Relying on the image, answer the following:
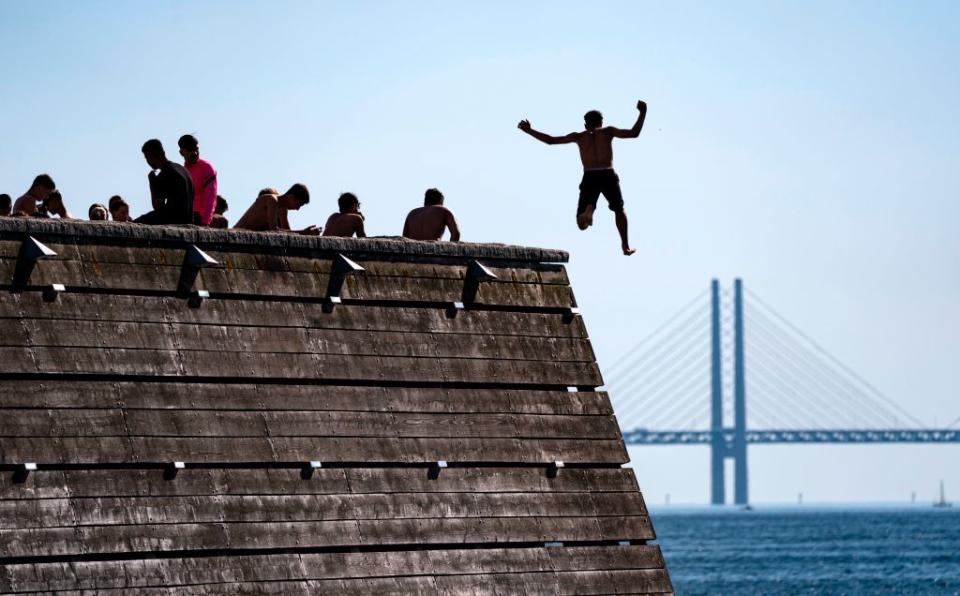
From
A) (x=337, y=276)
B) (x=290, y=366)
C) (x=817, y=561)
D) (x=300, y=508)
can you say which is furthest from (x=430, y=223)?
(x=817, y=561)

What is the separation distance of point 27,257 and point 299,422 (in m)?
2.34

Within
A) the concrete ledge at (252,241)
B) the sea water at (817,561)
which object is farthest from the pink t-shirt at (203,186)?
the sea water at (817,561)

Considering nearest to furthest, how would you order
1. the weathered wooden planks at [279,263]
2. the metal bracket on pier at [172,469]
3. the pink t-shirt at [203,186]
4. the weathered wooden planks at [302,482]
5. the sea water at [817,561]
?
1. the weathered wooden planks at [302,482]
2. the metal bracket on pier at [172,469]
3. the weathered wooden planks at [279,263]
4. the pink t-shirt at [203,186]
5. the sea water at [817,561]

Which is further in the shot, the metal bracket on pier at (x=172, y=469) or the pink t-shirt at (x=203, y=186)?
the pink t-shirt at (x=203, y=186)

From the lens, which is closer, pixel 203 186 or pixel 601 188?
pixel 203 186

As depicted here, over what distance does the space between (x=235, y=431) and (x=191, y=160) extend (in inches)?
97.6

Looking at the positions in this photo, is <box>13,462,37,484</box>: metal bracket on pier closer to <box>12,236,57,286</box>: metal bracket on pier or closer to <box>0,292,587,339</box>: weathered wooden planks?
<box>0,292,587,339</box>: weathered wooden planks

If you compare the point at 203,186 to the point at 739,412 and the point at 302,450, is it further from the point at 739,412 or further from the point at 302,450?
the point at 739,412

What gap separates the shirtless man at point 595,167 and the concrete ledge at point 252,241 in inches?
34.8

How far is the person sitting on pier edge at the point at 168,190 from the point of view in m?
15.5

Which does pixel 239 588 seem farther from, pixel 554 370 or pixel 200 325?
pixel 554 370

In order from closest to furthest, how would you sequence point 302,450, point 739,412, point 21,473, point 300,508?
point 21,473 → point 300,508 → point 302,450 → point 739,412

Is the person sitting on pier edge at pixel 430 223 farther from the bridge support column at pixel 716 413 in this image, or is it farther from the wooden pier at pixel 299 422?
the bridge support column at pixel 716 413

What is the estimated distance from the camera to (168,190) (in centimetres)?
1555
